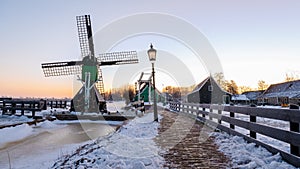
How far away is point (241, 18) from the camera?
1367cm

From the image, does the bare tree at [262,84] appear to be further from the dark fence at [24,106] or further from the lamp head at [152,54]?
the lamp head at [152,54]

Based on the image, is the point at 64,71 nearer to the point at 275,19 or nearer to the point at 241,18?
the point at 241,18

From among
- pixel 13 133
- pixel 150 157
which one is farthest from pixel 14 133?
pixel 150 157

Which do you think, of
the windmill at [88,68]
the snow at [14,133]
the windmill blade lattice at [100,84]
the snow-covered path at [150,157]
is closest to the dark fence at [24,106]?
the windmill at [88,68]

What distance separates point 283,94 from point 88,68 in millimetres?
30507

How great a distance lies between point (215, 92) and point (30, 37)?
32.9m

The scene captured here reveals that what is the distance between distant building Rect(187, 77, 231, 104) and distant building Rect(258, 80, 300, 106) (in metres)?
6.90

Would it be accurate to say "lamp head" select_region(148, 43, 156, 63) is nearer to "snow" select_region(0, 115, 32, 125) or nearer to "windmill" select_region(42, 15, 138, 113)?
"snow" select_region(0, 115, 32, 125)

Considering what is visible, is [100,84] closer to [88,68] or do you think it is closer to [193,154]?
[88,68]

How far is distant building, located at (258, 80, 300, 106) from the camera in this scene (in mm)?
31931

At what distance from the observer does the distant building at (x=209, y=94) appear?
39500 millimetres

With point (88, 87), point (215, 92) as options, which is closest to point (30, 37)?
point (88, 87)

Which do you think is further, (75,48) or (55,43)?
(75,48)

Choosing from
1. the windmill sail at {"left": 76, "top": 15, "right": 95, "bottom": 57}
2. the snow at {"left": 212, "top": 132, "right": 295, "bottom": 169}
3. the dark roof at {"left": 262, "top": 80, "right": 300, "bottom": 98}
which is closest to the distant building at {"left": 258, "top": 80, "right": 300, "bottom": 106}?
the dark roof at {"left": 262, "top": 80, "right": 300, "bottom": 98}
